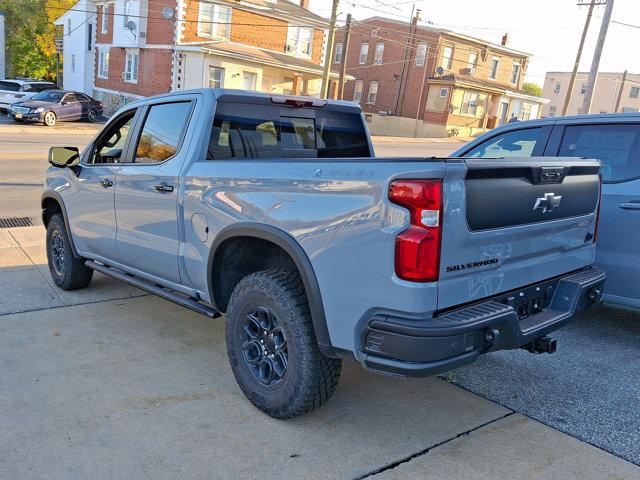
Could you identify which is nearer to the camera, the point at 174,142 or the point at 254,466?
the point at 254,466

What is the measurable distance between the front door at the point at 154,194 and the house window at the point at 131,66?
102ft

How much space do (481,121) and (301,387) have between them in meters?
44.8

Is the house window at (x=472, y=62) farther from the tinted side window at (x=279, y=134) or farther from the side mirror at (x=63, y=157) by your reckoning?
the side mirror at (x=63, y=157)

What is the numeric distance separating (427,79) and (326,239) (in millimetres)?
41343

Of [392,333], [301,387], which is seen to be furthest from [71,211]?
[392,333]

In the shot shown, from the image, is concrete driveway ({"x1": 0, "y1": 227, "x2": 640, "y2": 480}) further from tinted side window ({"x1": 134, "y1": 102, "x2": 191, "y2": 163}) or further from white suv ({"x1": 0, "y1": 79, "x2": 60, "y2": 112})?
white suv ({"x1": 0, "y1": 79, "x2": 60, "y2": 112})

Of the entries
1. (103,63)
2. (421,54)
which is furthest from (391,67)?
(103,63)

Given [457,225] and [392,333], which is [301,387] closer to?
[392,333]

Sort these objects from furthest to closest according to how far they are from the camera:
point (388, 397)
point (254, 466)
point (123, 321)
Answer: point (123, 321) < point (388, 397) < point (254, 466)

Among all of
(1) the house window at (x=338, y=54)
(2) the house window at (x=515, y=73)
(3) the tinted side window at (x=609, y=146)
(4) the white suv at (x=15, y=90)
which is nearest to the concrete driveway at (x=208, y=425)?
(3) the tinted side window at (x=609, y=146)

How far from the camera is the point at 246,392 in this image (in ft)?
11.2

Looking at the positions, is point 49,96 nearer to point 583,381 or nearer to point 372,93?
point 583,381

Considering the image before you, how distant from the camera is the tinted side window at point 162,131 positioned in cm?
402

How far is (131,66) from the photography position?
33.4 m
